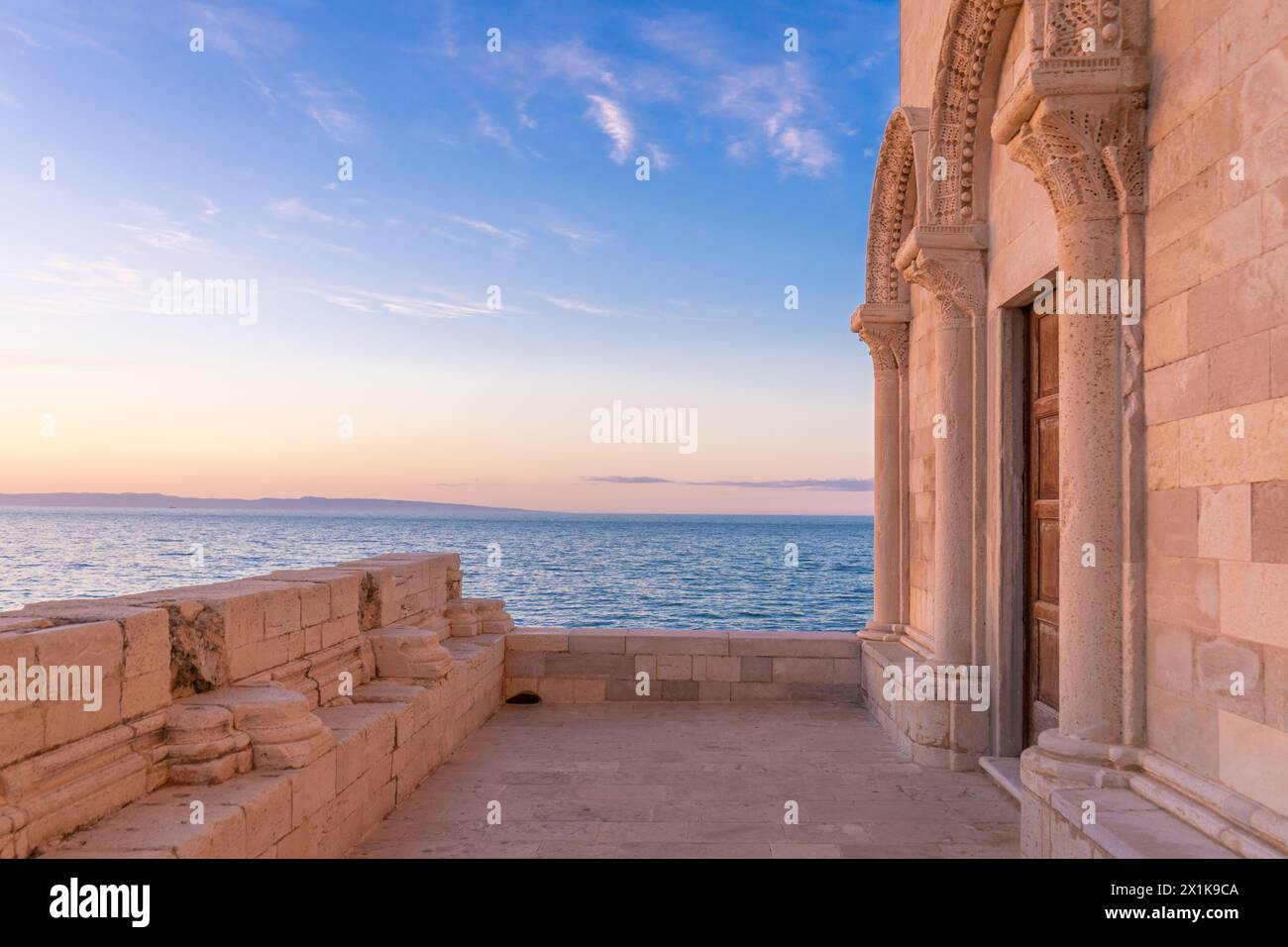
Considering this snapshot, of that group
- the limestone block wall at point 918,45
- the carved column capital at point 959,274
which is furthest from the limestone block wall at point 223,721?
the limestone block wall at point 918,45

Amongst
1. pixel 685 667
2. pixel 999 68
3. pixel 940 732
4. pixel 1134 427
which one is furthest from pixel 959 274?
pixel 685 667

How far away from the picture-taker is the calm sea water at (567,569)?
3959 cm

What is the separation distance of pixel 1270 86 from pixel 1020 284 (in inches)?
102

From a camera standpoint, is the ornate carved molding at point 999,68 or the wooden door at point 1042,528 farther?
the wooden door at point 1042,528

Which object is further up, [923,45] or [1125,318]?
[923,45]

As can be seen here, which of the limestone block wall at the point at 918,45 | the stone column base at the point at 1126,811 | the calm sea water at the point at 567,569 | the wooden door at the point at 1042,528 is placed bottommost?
the calm sea water at the point at 567,569

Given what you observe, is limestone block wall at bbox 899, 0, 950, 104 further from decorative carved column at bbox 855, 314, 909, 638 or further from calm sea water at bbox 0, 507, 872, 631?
calm sea water at bbox 0, 507, 872, 631

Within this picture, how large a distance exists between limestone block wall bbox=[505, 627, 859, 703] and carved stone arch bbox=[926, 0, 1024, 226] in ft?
14.6

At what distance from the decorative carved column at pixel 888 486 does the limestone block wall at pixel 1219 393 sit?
4640mm

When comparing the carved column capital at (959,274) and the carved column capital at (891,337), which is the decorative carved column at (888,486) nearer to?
the carved column capital at (891,337)
